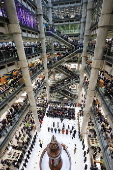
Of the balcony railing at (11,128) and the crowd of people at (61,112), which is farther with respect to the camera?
the crowd of people at (61,112)

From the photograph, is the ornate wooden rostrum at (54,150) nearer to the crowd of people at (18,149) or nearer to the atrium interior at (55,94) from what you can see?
the atrium interior at (55,94)

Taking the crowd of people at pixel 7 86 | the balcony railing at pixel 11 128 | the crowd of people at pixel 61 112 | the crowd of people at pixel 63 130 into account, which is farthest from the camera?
the crowd of people at pixel 61 112

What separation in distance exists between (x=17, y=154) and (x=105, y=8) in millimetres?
15728

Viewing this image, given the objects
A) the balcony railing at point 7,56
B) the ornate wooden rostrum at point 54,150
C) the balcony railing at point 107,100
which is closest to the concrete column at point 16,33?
the balcony railing at point 7,56

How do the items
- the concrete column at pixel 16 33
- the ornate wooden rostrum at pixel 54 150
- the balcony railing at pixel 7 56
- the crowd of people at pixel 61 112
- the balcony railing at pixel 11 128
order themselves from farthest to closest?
the crowd of people at pixel 61 112, the ornate wooden rostrum at pixel 54 150, the balcony railing at pixel 11 128, the balcony railing at pixel 7 56, the concrete column at pixel 16 33

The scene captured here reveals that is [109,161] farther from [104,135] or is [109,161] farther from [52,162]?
[52,162]

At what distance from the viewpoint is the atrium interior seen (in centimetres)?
760

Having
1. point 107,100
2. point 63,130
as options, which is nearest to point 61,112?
point 63,130

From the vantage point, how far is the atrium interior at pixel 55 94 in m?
7.60

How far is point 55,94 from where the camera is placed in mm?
21156

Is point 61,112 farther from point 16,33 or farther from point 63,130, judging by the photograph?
point 16,33

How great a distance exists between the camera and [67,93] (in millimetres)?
20250

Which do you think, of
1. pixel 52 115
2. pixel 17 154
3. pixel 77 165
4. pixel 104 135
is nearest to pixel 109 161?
pixel 104 135

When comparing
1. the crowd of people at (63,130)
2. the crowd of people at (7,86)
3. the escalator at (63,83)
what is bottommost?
the crowd of people at (63,130)
